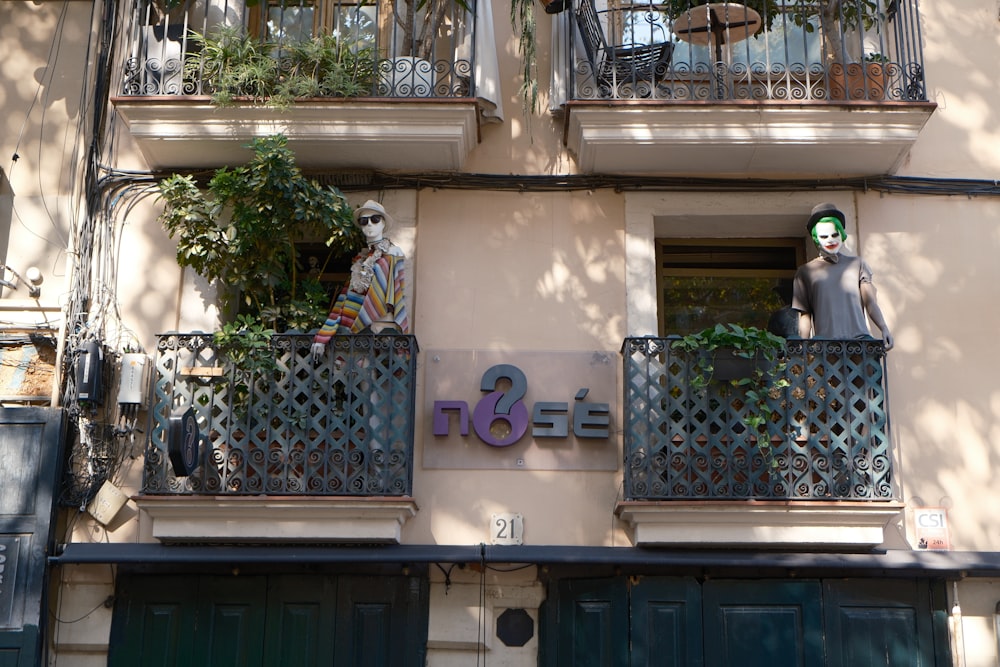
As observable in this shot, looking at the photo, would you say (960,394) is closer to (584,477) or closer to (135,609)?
(584,477)

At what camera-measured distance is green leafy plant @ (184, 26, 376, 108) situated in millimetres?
9672

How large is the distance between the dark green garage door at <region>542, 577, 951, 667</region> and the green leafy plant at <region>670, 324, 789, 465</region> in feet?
3.83

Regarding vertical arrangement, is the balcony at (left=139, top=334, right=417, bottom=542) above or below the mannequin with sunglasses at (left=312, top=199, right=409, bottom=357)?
below

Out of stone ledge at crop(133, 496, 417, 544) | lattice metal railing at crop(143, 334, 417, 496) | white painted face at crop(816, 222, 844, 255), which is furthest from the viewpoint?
white painted face at crop(816, 222, 844, 255)

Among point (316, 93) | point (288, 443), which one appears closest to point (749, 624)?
point (288, 443)

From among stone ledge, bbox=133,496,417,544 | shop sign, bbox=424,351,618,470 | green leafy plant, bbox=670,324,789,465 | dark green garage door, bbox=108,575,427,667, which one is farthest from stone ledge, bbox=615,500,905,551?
dark green garage door, bbox=108,575,427,667

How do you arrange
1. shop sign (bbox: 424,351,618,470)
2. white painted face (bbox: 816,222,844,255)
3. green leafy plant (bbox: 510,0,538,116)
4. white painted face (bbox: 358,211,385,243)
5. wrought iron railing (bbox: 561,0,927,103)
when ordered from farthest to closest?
1. green leafy plant (bbox: 510,0,538,116)
2. wrought iron railing (bbox: 561,0,927,103)
3. white painted face (bbox: 358,211,385,243)
4. white painted face (bbox: 816,222,844,255)
5. shop sign (bbox: 424,351,618,470)

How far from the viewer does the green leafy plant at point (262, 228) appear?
365 inches

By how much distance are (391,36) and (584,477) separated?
3.83 metres

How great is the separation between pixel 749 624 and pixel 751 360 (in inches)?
69.2

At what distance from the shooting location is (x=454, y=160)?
32.5 feet

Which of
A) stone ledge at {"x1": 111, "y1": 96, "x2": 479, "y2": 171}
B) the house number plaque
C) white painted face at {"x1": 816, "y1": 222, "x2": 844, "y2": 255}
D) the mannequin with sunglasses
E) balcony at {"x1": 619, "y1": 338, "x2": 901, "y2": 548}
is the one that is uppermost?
stone ledge at {"x1": 111, "y1": 96, "x2": 479, "y2": 171}

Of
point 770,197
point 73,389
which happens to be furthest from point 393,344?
point 770,197

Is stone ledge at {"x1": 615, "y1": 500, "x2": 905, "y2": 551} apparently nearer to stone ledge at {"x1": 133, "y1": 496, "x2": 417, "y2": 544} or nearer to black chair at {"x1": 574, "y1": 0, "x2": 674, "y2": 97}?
stone ledge at {"x1": 133, "y1": 496, "x2": 417, "y2": 544}
